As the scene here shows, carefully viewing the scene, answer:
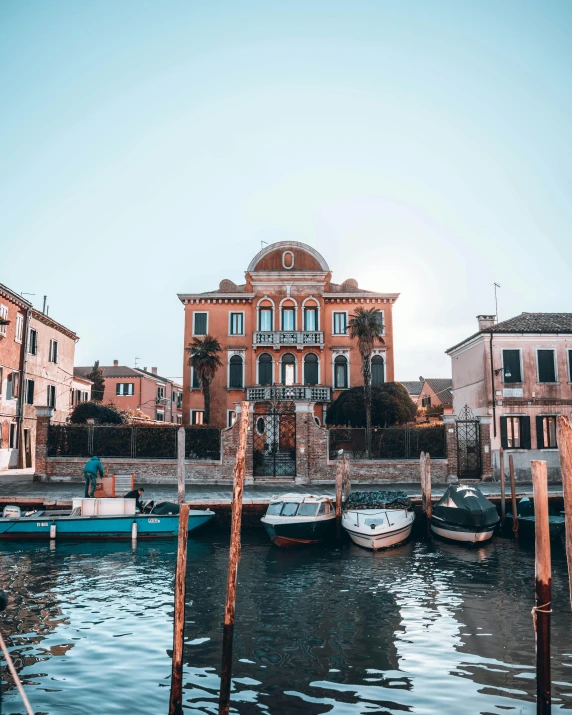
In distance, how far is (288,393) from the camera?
1407 inches

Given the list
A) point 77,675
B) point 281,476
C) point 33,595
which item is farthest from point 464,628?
point 281,476

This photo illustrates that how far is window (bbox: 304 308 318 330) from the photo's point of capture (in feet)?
125

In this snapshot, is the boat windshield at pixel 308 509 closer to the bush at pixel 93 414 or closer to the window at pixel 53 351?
the bush at pixel 93 414

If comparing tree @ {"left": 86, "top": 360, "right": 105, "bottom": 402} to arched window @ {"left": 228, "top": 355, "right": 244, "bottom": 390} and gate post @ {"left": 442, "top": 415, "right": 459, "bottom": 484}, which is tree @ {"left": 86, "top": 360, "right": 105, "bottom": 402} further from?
gate post @ {"left": 442, "top": 415, "right": 459, "bottom": 484}

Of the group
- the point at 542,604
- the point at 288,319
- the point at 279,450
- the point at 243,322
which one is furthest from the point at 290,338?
the point at 542,604

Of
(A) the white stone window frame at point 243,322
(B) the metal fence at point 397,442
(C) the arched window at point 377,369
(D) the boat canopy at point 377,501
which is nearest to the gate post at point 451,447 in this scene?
(B) the metal fence at point 397,442

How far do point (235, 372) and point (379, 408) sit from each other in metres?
9.51

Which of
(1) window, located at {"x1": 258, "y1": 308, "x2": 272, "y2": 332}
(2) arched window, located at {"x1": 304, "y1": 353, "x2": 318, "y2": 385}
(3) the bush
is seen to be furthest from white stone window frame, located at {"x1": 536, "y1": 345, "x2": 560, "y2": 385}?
(3) the bush

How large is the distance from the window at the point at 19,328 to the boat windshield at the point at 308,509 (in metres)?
21.9

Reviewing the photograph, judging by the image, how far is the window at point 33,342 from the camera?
35.3 m

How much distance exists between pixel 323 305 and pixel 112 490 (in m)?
20.7

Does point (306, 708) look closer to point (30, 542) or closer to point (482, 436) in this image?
point (30, 542)

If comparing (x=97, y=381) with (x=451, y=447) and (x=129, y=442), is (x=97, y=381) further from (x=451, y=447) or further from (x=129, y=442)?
(x=451, y=447)

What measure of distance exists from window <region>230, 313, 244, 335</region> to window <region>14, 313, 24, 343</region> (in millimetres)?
11902
